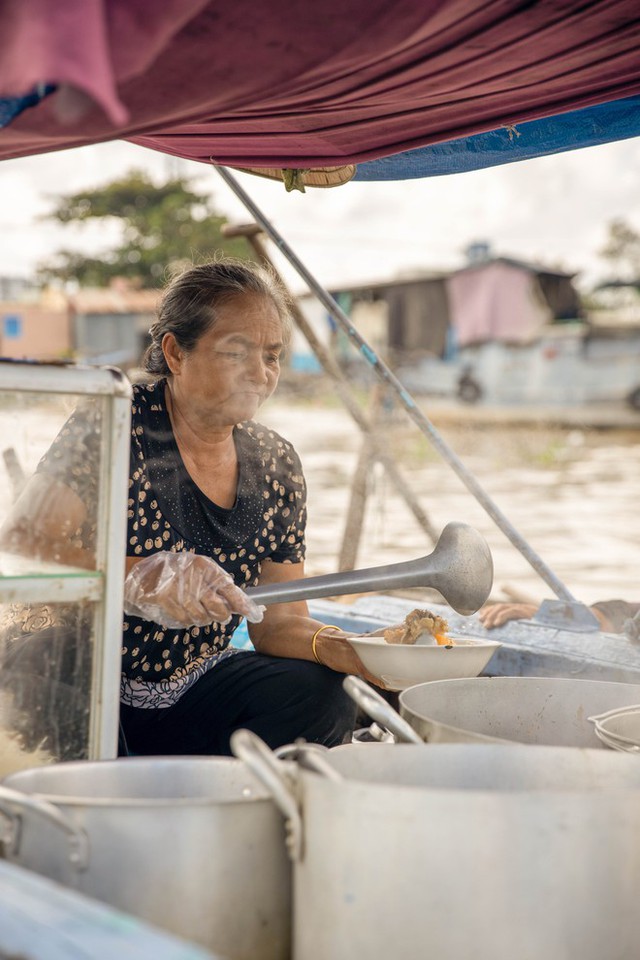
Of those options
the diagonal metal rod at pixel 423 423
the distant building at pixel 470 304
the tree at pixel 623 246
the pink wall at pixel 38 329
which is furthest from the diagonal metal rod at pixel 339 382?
the tree at pixel 623 246

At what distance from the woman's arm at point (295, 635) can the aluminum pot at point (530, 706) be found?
0.54m

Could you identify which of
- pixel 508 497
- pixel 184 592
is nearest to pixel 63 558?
pixel 184 592

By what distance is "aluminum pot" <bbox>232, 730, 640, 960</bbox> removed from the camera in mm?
1022

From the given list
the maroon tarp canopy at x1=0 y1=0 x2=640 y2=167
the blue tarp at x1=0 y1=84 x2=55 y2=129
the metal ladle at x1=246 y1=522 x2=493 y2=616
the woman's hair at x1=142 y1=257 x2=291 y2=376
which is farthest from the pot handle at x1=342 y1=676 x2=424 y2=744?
the woman's hair at x1=142 y1=257 x2=291 y2=376

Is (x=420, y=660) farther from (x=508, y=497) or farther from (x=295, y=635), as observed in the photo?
Result: (x=508, y=497)

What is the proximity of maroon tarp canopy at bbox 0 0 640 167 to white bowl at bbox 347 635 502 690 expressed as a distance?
3.21ft

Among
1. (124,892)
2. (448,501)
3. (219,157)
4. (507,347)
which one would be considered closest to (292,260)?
(219,157)

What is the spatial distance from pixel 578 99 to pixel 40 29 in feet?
3.60

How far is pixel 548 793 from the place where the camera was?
1032 millimetres

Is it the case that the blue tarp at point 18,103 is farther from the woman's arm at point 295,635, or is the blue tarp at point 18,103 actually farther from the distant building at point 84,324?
the distant building at point 84,324

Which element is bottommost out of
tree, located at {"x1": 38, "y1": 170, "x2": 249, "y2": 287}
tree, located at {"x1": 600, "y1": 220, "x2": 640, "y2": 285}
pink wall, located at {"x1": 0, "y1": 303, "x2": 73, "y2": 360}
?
pink wall, located at {"x1": 0, "y1": 303, "x2": 73, "y2": 360}

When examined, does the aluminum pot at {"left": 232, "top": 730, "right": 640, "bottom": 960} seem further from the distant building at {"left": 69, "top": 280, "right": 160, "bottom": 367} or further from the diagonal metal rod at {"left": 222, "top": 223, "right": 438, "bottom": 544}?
the distant building at {"left": 69, "top": 280, "right": 160, "bottom": 367}

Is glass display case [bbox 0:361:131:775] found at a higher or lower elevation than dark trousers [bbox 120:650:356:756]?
higher

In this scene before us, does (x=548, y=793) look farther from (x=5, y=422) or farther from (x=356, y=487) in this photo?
(x=356, y=487)
